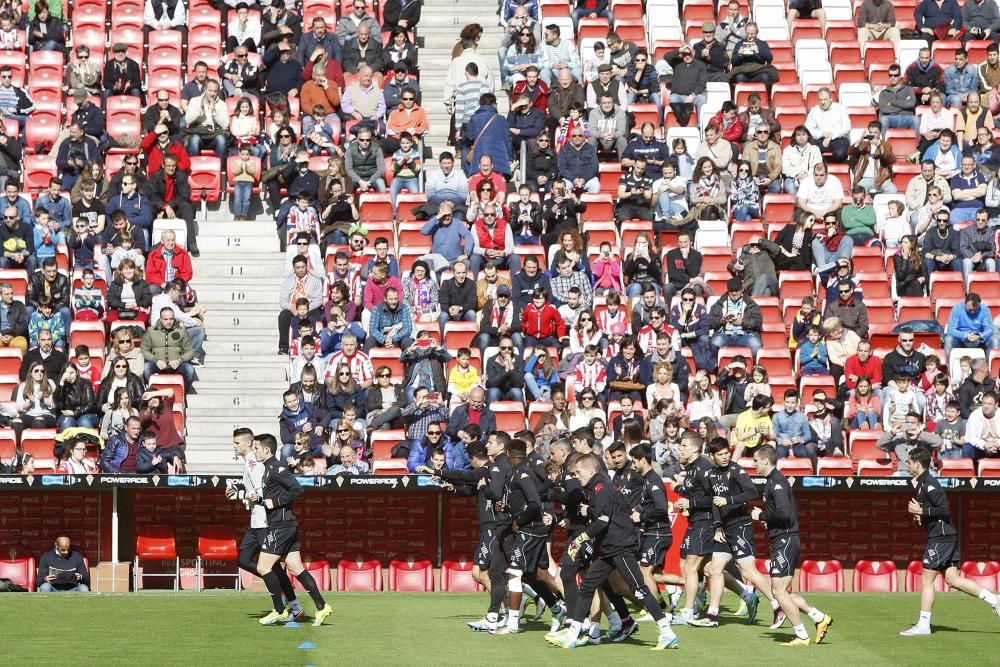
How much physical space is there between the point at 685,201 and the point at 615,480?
978cm

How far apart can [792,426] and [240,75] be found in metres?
10.7

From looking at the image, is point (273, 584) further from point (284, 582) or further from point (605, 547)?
point (605, 547)

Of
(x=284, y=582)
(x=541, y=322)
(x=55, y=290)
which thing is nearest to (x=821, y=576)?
(x=541, y=322)

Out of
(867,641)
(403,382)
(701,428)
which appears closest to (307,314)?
(403,382)

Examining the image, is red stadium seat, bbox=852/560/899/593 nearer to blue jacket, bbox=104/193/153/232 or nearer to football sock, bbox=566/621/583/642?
football sock, bbox=566/621/583/642

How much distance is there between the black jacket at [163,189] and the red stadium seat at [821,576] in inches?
398

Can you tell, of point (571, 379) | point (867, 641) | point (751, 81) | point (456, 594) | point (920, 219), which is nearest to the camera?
point (867, 641)

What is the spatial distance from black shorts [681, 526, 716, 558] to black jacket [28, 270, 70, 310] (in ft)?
32.8

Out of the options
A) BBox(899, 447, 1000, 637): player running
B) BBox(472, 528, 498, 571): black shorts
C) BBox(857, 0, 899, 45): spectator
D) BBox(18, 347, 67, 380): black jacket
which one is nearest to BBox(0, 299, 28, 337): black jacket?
BBox(18, 347, 67, 380): black jacket

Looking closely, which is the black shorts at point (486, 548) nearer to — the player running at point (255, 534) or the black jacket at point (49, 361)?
the player running at point (255, 534)

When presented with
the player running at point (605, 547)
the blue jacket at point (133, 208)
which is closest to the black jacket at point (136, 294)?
the blue jacket at point (133, 208)

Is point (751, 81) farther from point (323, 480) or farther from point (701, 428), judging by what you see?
point (323, 480)

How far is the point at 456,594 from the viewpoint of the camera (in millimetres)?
21234

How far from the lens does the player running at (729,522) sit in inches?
664
